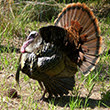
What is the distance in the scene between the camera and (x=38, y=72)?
3537 millimetres

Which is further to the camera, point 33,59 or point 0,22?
point 0,22

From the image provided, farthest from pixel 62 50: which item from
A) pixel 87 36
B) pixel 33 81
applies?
pixel 33 81

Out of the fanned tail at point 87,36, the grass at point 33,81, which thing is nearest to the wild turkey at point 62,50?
the fanned tail at point 87,36

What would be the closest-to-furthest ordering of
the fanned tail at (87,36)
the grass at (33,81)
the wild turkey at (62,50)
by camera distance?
1. the wild turkey at (62,50)
2. the grass at (33,81)
3. the fanned tail at (87,36)

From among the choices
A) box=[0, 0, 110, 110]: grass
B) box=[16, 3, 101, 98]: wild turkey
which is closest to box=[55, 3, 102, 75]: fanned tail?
box=[16, 3, 101, 98]: wild turkey

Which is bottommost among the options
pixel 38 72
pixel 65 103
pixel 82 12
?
pixel 65 103

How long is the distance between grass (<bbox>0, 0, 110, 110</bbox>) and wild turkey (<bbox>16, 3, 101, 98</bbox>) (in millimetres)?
253

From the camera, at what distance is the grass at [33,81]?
3.81 m

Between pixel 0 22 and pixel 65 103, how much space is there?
2.47 metres

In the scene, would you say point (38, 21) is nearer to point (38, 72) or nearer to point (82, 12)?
point (82, 12)

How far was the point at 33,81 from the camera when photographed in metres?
4.47

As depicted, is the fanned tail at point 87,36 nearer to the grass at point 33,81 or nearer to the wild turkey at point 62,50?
the wild turkey at point 62,50

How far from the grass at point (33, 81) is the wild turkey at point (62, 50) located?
0.83ft

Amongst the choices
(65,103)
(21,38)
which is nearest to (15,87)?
(65,103)
